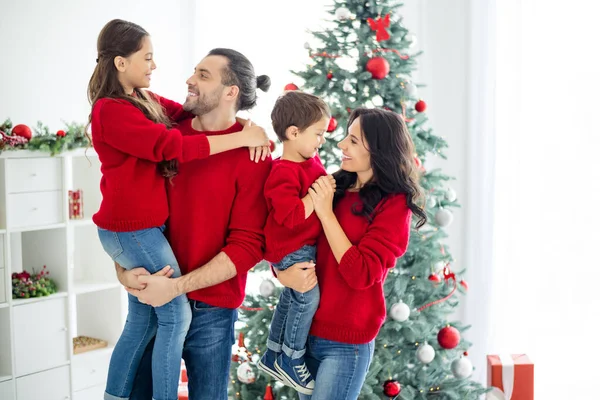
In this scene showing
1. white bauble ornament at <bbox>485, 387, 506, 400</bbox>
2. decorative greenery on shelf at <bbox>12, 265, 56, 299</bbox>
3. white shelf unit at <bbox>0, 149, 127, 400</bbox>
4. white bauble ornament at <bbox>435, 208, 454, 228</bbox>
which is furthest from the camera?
decorative greenery on shelf at <bbox>12, 265, 56, 299</bbox>

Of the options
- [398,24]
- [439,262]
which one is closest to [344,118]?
[398,24]

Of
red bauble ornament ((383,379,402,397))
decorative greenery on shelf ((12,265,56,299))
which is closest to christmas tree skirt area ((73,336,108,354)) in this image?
decorative greenery on shelf ((12,265,56,299))

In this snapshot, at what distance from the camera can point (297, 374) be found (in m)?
2.27

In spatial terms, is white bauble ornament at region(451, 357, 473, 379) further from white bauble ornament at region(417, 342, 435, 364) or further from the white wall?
the white wall

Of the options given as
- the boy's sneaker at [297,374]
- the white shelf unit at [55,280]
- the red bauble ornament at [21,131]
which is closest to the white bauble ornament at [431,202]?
the boy's sneaker at [297,374]

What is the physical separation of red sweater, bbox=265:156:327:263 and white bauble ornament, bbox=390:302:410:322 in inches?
44.3

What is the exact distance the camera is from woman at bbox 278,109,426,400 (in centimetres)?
218

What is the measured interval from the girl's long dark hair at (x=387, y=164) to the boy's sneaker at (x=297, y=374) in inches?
20.4

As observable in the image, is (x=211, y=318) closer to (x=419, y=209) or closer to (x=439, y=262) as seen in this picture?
(x=419, y=209)

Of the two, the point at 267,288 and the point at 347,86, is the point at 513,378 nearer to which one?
the point at 267,288

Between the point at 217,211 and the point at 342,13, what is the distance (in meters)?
1.49

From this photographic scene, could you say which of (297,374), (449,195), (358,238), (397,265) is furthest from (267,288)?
(358,238)

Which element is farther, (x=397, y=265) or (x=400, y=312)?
(x=397, y=265)

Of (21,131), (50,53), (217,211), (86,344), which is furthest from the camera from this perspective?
(50,53)
